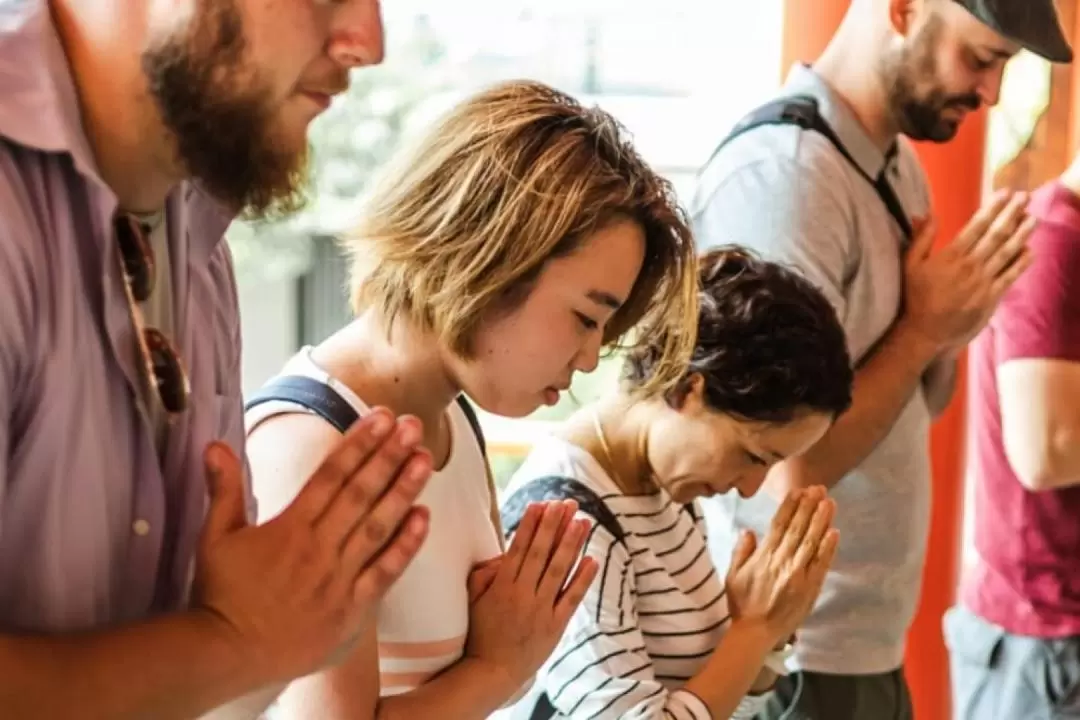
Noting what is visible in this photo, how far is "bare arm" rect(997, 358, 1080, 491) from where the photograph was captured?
4.95 ft

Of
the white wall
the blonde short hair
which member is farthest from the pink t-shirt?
the white wall

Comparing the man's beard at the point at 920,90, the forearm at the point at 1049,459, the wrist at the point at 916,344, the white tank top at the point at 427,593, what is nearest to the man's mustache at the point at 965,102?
the man's beard at the point at 920,90

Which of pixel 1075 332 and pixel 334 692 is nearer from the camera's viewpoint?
pixel 334 692

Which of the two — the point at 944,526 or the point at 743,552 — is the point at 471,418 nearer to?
the point at 743,552

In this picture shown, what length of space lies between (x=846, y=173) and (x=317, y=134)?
0.94 metres

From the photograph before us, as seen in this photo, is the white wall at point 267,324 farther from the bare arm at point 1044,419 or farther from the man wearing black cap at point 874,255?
the bare arm at point 1044,419

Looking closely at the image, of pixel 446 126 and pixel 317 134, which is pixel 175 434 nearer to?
pixel 446 126

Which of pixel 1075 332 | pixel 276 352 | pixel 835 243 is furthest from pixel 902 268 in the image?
pixel 276 352

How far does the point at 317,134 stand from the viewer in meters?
2.00

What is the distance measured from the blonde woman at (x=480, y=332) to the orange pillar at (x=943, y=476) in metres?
0.98

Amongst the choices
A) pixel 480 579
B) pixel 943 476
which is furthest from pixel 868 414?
pixel 943 476

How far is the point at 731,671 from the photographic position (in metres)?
1.11

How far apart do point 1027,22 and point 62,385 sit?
1.15 meters

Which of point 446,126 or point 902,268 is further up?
point 446,126
